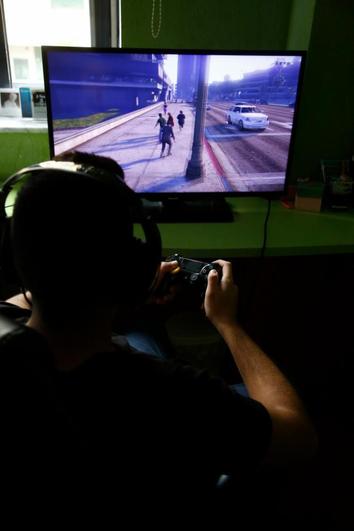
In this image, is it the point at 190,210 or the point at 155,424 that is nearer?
the point at 155,424

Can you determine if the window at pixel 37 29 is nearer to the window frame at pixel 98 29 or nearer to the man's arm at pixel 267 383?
the window frame at pixel 98 29

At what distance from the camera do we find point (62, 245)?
0.59 metres

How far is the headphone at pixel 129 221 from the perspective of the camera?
0.63 metres

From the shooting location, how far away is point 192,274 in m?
Result: 1.11

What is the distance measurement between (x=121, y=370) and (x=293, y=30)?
1.63 meters

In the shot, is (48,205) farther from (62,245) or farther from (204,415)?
(204,415)

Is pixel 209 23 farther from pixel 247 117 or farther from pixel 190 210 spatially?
pixel 190 210

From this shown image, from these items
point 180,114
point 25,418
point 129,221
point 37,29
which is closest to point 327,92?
point 180,114

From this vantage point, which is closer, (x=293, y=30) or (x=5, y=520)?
(x=5, y=520)

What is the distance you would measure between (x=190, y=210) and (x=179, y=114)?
33 centimetres

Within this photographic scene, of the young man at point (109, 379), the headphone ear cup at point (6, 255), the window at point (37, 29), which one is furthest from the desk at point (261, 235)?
the window at point (37, 29)

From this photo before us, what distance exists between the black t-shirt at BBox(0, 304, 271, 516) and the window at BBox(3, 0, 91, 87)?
1.72 m

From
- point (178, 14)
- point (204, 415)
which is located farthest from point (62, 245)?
point (178, 14)

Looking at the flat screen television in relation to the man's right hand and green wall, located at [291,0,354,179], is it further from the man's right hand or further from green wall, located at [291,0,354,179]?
the man's right hand
